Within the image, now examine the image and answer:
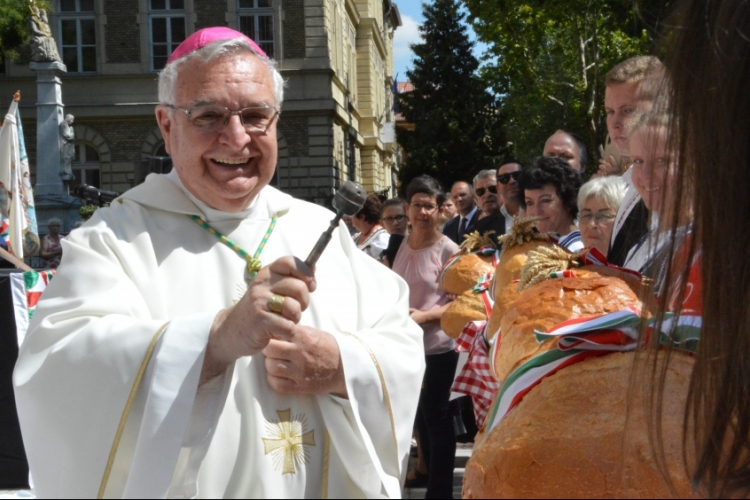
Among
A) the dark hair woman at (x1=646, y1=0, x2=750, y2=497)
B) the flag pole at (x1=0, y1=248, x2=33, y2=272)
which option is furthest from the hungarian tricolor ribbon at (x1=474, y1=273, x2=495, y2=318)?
the flag pole at (x1=0, y1=248, x2=33, y2=272)

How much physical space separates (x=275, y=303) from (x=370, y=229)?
225 inches

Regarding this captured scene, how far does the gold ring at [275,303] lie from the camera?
1.88 meters

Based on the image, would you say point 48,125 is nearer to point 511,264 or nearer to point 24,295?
Answer: point 24,295

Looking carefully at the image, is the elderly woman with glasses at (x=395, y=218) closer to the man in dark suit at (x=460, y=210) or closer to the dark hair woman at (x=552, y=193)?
the man in dark suit at (x=460, y=210)

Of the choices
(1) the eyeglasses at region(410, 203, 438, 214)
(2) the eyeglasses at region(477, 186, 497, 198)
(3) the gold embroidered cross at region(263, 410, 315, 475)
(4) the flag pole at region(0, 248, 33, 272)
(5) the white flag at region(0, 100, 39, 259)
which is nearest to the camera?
(3) the gold embroidered cross at region(263, 410, 315, 475)

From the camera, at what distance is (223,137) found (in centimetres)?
231

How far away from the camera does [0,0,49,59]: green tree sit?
19953 millimetres

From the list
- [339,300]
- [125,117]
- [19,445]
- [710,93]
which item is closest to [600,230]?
[339,300]

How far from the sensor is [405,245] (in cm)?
600

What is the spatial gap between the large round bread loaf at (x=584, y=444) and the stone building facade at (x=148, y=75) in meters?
26.0

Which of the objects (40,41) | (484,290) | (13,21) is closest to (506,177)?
(484,290)

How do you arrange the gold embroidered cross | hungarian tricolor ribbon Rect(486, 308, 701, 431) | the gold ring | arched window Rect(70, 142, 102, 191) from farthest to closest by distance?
1. arched window Rect(70, 142, 102, 191)
2. the gold embroidered cross
3. the gold ring
4. hungarian tricolor ribbon Rect(486, 308, 701, 431)

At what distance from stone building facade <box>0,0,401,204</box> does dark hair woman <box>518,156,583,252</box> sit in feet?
75.4

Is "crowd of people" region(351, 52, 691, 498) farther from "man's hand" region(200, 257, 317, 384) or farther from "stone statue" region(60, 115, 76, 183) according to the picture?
"stone statue" region(60, 115, 76, 183)
